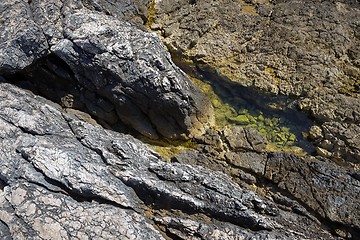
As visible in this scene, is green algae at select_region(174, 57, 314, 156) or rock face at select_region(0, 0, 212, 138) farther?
green algae at select_region(174, 57, 314, 156)

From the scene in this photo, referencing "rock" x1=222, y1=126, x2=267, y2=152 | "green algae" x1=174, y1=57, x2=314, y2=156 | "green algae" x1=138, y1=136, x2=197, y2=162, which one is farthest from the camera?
"green algae" x1=174, y1=57, x2=314, y2=156

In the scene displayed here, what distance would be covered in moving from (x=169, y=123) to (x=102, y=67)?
2.43 meters

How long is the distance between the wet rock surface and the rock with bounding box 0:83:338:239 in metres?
0.03

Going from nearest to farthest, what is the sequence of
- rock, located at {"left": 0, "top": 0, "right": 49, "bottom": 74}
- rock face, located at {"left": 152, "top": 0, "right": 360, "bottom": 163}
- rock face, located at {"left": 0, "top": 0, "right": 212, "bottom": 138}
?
rock, located at {"left": 0, "top": 0, "right": 49, "bottom": 74}, rock face, located at {"left": 0, "top": 0, "right": 212, "bottom": 138}, rock face, located at {"left": 152, "top": 0, "right": 360, "bottom": 163}

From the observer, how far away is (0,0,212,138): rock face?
1014 cm

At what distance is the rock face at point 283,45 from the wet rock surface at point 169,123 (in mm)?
41

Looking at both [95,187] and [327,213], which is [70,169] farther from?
[327,213]

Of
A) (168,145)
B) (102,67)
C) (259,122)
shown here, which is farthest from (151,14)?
(259,122)

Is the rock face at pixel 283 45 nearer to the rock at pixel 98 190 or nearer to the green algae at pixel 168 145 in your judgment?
the green algae at pixel 168 145

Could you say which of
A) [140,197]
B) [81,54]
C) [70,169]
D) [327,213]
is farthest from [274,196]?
[81,54]

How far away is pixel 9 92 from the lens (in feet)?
32.1

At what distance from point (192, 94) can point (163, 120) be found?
1138 millimetres

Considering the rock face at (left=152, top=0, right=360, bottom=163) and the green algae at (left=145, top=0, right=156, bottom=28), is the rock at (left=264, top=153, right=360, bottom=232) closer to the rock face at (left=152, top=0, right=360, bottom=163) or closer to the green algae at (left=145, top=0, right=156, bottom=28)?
the rock face at (left=152, top=0, right=360, bottom=163)

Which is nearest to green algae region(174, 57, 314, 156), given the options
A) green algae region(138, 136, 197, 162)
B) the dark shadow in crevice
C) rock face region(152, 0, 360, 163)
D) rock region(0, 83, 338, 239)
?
rock face region(152, 0, 360, 163)
